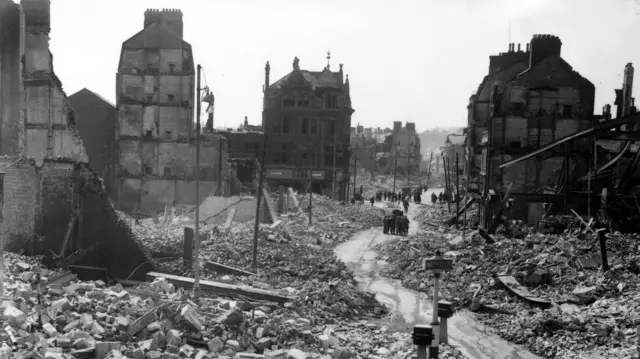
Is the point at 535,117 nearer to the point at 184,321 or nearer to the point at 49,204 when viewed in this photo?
the point at 49,204

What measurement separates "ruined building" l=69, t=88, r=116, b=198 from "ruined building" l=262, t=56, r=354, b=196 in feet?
54.3

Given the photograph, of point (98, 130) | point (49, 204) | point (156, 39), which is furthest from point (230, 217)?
point (98, 130)

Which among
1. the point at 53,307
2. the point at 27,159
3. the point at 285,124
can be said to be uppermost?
the point at 285,124

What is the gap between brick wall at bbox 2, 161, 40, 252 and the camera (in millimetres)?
19812

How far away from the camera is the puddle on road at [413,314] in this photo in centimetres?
1587

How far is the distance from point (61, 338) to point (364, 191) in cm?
6750

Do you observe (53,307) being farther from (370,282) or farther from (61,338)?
(370,282)

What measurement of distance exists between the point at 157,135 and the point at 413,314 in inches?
1182

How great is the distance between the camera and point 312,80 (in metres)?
60.2

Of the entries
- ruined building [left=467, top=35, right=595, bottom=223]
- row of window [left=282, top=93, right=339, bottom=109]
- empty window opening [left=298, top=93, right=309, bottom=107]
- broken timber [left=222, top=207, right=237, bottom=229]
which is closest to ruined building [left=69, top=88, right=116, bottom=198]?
broken timber [left=222, top=207, right=237, bottom=229]

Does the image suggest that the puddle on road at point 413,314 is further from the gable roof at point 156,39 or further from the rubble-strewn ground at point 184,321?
the gable roof at point 156,39

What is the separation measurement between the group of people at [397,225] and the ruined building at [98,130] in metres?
21.1

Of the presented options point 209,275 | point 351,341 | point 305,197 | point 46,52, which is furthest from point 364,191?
point 351,341

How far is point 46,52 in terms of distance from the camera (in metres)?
31.1
